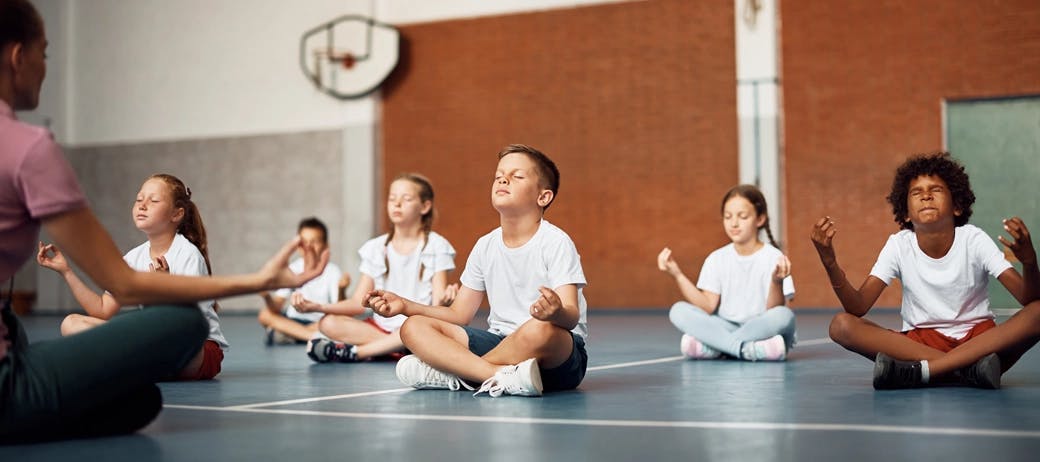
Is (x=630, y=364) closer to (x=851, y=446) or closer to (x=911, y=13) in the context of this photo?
(x=851, y=446)

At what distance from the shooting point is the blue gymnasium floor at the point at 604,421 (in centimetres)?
219

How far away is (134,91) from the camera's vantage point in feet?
41.5

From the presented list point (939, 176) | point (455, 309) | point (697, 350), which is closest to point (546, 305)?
point (455, 309)

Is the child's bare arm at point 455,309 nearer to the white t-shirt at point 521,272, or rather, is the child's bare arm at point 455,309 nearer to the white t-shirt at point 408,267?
the white t-shirt at point 521,272

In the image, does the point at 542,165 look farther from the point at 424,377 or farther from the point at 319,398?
the point at 319,398

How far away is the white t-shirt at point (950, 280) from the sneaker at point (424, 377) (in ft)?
4.57

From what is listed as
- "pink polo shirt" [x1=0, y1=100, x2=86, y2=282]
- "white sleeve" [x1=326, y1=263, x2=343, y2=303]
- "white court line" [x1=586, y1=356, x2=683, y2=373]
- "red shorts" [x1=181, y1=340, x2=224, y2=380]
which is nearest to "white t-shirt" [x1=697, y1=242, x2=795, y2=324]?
"white court line" [x1=586, y1=356, x2=683, y2=373]

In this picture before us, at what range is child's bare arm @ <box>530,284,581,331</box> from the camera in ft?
9.81

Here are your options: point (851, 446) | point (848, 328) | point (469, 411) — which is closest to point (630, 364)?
point (848, 328)

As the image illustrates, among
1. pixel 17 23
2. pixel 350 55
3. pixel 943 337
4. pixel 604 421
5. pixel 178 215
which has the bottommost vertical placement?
pixel 604 421

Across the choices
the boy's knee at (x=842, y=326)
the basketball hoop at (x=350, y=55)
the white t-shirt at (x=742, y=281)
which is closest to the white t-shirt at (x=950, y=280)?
the boy's knee at (x=842, y=326)

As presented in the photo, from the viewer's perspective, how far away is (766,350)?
4750 mm

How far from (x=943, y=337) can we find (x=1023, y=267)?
15.6 inches

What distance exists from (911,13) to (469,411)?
746cm
